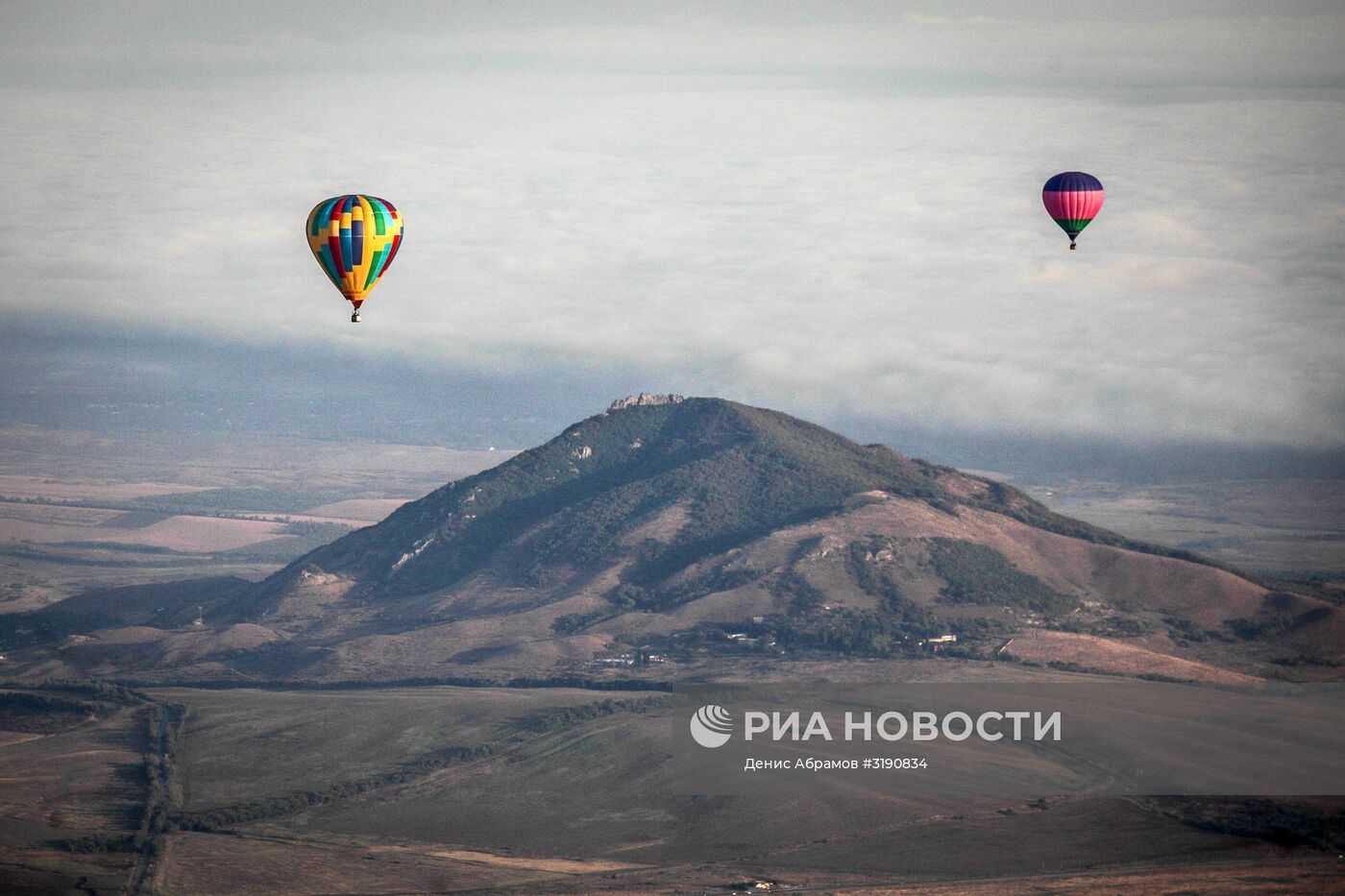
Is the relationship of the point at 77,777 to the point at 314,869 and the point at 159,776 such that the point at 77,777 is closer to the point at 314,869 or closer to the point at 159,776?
the point at 159,776

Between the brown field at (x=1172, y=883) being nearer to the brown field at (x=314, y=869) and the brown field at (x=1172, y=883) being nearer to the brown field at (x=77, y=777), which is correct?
the brown field at (x=314, y=869)

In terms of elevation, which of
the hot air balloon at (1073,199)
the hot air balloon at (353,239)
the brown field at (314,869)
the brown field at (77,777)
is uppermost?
the hot air balloon at (1073,199)

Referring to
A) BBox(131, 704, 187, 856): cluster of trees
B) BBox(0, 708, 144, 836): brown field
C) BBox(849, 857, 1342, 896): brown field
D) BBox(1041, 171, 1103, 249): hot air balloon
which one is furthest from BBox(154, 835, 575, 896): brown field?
BBox(1041, 171, 1103, 249): hot air balloon

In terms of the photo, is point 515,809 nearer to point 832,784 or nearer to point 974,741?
point 832,784

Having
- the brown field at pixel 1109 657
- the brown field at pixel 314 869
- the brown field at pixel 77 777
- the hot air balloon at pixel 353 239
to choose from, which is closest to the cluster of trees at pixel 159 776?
the brown field at pixel 77 777

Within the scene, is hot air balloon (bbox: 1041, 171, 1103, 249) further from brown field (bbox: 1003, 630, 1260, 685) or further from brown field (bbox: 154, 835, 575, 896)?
brown field (bbox: 154, 835, 575, 896)

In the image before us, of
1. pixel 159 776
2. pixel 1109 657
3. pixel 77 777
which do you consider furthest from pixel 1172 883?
pixel 77 777
